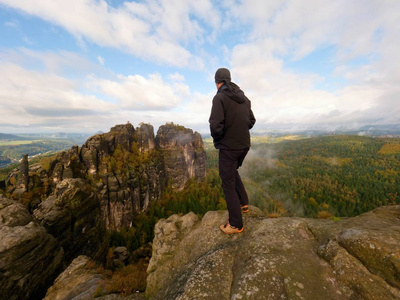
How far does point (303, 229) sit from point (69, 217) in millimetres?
27270

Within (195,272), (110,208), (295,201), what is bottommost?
(295,201)

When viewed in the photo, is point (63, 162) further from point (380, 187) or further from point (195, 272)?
point (380, 187)

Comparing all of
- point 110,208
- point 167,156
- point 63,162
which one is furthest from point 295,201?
point 63,162

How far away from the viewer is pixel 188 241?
7719 millimetres

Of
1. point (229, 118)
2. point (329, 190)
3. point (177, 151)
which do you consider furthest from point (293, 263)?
point (329, 190)

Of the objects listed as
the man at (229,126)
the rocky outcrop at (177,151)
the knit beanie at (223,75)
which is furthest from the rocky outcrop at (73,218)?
the rocky outcrop at (177,151)

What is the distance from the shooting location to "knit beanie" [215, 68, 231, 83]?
6.35 meters

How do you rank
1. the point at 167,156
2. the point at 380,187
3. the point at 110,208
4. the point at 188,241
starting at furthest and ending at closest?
1. the point at 380,187
2. the point at 167,156
3. the point at 110,208
4. the point at 188,241

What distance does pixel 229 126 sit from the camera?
615 cm

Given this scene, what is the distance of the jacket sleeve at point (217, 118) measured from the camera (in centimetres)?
589

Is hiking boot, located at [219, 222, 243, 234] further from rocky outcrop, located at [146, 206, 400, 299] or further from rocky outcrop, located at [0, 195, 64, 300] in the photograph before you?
rocky outcrop, located at [0, 195, 64, 300]

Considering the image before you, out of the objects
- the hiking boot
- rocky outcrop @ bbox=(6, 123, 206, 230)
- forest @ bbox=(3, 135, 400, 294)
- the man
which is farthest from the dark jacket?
→ rocky outcrop @ bbox=(6, 123, 206, 230)

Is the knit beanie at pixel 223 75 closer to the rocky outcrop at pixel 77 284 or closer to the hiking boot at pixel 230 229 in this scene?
the hiking boot at pixel 230 229

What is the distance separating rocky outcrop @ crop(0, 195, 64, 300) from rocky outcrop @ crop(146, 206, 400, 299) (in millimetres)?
7491
